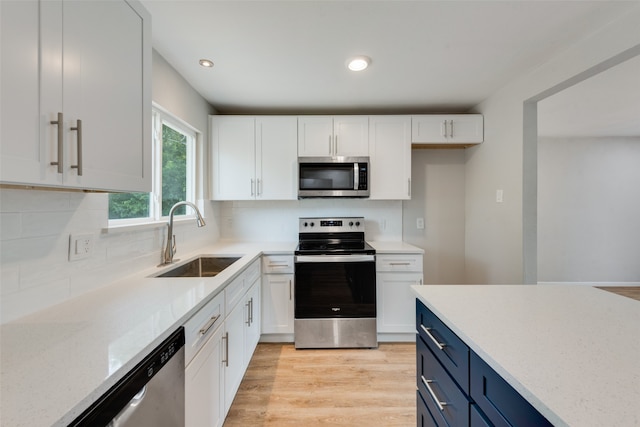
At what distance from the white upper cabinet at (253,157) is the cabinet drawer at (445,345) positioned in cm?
184

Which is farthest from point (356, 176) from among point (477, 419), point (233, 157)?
point (477, 419)

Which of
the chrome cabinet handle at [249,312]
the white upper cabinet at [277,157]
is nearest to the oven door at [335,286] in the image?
the chrome cabinet handle at [249,312]

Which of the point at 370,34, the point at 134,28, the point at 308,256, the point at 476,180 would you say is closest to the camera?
the point at 134,28

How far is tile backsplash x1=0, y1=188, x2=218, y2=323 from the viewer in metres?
0.94

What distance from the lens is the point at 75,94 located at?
86cm

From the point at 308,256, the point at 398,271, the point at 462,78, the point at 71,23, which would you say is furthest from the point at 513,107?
the point at 71,23

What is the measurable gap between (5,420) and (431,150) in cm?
337

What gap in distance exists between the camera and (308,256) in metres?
2.39

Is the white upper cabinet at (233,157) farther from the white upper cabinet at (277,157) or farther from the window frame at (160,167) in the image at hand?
the window frame at (160,167)

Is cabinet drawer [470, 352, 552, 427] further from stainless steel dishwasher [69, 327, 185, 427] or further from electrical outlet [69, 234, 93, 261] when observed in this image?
electrical outlet [69, 234, 93, 261]

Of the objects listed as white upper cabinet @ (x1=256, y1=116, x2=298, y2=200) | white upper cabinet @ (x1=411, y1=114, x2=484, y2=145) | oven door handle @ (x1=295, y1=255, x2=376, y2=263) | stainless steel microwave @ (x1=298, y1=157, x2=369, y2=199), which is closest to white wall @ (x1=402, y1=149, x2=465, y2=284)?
white upper cabinet @ (x1=411, y1=114, x2=484, y2=145)

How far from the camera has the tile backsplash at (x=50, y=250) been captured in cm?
94

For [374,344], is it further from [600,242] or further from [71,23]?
[600,242]

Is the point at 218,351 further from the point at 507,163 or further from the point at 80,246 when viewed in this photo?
the point at 507,163
